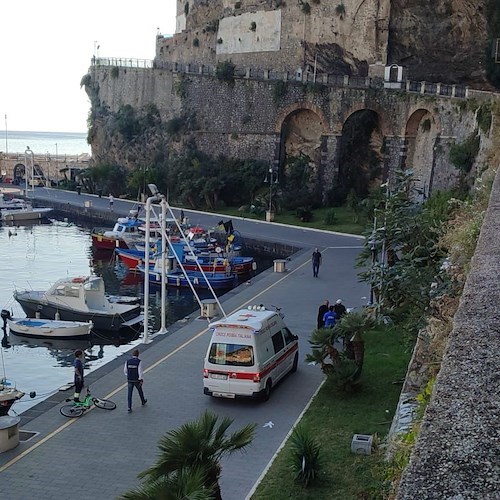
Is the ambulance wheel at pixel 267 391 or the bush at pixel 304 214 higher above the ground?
the ambulance wheel at pixel 267 391

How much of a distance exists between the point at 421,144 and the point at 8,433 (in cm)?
3487

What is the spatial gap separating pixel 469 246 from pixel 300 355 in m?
6.77

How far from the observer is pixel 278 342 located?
605 inches

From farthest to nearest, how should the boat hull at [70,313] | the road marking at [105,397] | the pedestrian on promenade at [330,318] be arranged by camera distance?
the boat hull at [70,313]
the pedestrian on promenade at [330,318]
the road marking at [105,397]

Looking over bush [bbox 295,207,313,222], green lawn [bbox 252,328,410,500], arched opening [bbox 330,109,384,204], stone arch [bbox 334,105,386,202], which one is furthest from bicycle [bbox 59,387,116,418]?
stone arch [bbox 334,105,386,202]

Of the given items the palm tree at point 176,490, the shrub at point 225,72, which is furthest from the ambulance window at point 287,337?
the shrub at point 225,72

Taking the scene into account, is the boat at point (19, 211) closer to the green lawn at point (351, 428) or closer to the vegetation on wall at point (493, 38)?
the vegetation on wall at point (493, 38)

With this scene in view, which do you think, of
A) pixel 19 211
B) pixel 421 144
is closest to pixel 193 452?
pixel 421 144

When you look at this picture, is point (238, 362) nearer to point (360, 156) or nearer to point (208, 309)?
point (208, 309)

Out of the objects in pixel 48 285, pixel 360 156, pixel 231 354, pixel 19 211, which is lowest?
pixel 48 285

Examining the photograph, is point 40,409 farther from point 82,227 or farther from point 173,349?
point 82,227

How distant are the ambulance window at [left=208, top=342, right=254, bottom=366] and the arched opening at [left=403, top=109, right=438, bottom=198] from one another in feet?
87.4

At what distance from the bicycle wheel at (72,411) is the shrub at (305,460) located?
4.90 meters

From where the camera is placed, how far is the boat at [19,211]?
1980 inches
